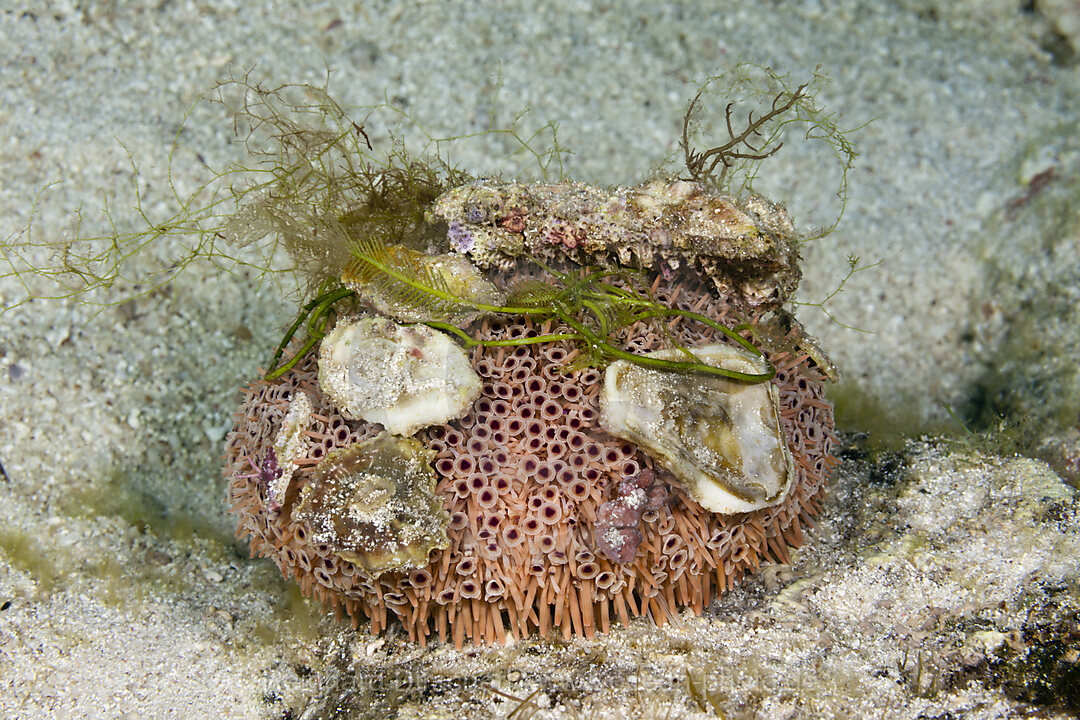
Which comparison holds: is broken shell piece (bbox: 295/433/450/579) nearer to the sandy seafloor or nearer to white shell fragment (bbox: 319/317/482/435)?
white shell fragment (bbox: 319/317/482/435)

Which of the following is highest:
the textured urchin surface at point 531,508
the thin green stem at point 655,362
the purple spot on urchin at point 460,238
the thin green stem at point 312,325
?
the purple spot on urchin at point 460,238

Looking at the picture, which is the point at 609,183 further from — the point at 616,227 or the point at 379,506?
the point at 379,506

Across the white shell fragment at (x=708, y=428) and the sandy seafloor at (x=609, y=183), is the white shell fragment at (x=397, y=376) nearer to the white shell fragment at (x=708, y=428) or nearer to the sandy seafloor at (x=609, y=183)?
the white shell fragment at (x=708, y=428)

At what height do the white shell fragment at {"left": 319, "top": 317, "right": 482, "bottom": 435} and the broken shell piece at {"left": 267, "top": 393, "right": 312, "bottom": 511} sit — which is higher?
the white shell fragment at {"left": 319, "top": 317, "right": 482, "bottom": 435}

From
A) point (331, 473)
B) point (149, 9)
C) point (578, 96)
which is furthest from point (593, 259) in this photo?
point (149, 9)

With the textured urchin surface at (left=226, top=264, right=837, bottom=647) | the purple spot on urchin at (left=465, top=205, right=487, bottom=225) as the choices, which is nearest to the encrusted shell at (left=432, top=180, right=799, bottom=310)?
the purple spot on urchin at (left=465, top=205, right=487, bottom=225)

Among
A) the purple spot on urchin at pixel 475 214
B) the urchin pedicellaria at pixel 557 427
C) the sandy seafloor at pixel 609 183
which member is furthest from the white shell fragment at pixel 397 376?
the sandy seafloor at pixel 609 183
